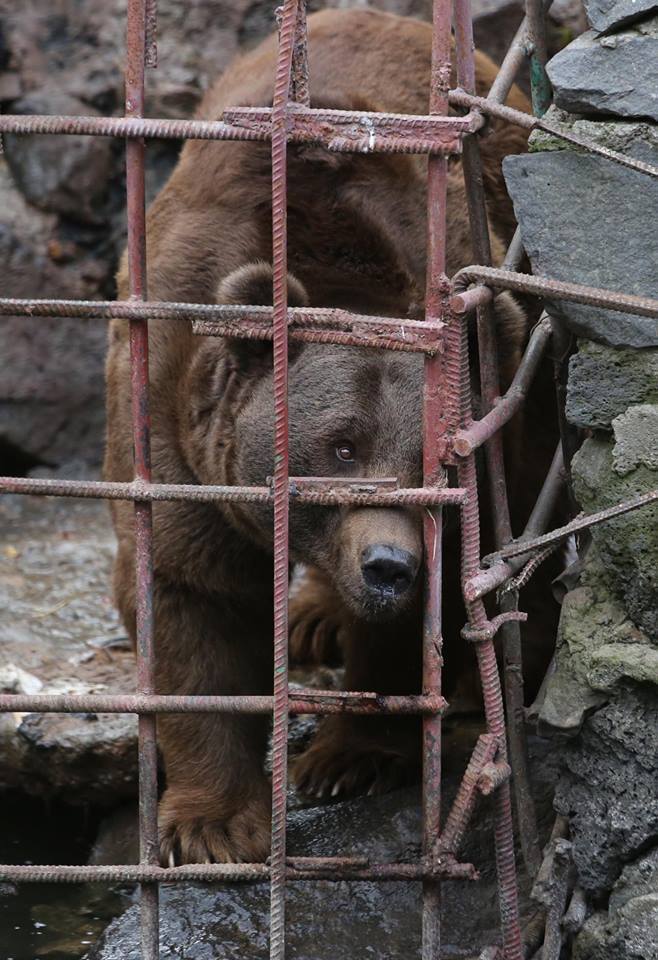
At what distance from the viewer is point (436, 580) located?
3.64 meters

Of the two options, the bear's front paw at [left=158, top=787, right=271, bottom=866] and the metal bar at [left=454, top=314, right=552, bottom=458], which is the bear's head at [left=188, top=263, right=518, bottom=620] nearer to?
the metal bar at [left=454, top=314, right=552, bottom=458]

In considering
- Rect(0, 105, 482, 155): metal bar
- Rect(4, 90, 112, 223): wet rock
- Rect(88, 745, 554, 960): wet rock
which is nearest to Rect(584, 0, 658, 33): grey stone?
Rect(0, 105, 482, 155): metal bar

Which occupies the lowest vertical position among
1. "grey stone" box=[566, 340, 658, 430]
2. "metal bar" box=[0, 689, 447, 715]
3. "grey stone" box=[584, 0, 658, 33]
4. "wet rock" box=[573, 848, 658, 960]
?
"wet rock" box=[573, 848, 658, 960]

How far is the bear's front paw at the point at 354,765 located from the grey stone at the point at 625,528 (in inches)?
68.7

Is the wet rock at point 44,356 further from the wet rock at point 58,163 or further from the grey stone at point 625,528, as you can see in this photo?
the grey stone at point 625,528

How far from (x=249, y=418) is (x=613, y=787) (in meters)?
1.63

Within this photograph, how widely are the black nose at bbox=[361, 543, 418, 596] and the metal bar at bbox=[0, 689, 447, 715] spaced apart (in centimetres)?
38

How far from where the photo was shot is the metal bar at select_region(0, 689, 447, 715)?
3.61 metres

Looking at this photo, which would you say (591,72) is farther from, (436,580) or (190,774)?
(190,774)

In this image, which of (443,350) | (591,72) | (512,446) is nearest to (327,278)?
(512,446)

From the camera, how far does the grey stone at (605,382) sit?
3.38m

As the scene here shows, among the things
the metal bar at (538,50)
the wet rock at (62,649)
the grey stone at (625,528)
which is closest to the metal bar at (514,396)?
the grey stone at (625,528)

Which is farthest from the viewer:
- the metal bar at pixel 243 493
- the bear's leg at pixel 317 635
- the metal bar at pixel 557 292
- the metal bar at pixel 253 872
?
the bear's leg at pixel 317 635

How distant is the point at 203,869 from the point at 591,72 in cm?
213
